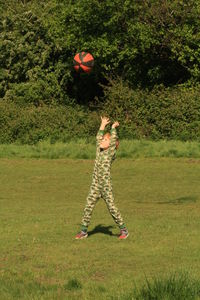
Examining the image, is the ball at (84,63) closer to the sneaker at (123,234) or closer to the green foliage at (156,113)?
the green foliage at (156,113)

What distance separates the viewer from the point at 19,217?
16672mm

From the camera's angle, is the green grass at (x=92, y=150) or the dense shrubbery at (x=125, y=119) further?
the dense shrubbery at (x=125, y=119)

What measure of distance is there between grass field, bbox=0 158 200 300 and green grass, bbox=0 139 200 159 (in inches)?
131

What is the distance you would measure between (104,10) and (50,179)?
17.2 metres

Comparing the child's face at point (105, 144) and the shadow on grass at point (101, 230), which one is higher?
the child's face at point (105, 144)

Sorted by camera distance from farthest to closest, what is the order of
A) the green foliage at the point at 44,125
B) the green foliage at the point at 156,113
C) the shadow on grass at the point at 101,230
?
the green foliage at the point at 156,113 < the green foliage at the point at 44,125 < the shadow on grass at the point at 101,230

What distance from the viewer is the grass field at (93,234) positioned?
393 inches

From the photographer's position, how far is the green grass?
30.2 metres

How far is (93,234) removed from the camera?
14375 millimetres

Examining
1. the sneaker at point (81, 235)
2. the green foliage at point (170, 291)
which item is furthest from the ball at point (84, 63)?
the green foliage at point (170, 291)

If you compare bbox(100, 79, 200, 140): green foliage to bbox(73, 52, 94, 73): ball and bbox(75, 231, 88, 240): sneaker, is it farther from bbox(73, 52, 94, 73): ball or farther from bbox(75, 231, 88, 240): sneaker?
bbox(75, 231, 88, 240): sneaker

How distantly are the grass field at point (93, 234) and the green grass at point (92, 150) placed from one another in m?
3.32

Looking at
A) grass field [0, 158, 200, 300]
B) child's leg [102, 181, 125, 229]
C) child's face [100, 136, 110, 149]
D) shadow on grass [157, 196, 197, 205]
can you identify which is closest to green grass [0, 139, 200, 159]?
grass field [0, 158, 200, 300]

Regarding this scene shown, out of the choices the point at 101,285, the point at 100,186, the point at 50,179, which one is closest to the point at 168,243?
the point at 100,186
